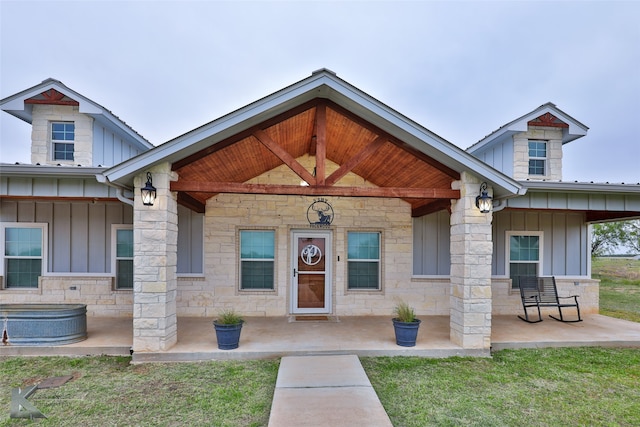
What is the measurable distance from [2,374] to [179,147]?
3590 mm

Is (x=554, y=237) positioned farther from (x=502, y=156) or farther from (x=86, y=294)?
(x=86, y=294)

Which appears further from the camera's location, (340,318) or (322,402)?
(340,318)

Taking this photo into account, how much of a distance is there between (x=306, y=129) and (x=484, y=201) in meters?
3.16

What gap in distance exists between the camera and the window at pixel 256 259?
7.46m

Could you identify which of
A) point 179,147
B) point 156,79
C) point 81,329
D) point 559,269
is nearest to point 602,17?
point 559,269

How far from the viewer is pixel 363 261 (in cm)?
767

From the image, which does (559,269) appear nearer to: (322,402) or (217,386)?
(322,402)

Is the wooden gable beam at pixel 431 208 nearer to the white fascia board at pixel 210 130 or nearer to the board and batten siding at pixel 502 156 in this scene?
the board and batten siding at pixel 502 156

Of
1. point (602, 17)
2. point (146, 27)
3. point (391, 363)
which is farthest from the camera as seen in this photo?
point (146, 27)

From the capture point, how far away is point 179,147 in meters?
4.50

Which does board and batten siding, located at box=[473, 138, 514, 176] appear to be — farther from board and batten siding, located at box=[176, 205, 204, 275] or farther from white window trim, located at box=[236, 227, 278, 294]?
board and batten siding, located at box=[176, 205, 204, 275]

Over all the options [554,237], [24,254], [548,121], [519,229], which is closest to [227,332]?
[24,254]

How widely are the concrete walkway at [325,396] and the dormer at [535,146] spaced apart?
6.29 m

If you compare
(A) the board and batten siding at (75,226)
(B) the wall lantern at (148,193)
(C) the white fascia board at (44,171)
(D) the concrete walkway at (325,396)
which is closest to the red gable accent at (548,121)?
(D) the concrete walkway at (325,396)
